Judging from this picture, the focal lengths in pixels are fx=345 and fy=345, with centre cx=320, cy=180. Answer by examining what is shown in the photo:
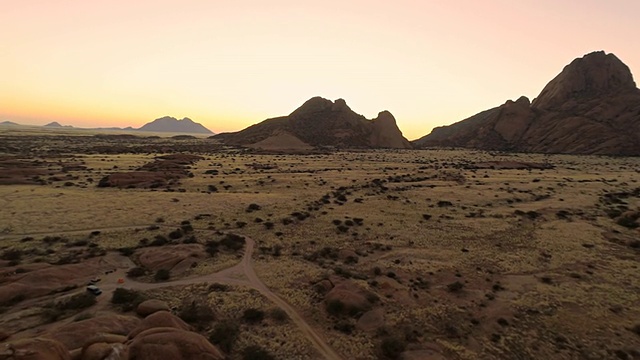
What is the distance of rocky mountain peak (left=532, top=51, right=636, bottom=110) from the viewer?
6683 inches

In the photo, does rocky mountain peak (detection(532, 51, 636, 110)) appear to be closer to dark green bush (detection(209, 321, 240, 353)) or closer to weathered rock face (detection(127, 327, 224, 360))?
dark green bush (detection(209, 321, 240, 353))

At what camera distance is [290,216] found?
41062mm

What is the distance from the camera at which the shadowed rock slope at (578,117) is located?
143125 mm

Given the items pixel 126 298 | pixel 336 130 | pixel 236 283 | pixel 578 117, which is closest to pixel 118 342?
pixel 126 298

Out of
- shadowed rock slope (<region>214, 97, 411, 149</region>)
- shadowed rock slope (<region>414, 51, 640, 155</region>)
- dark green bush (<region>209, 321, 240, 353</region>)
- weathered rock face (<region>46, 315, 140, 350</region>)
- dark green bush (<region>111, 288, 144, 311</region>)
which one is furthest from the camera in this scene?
shadowed rock slope (<region>214, 97, 411, 149</region>)

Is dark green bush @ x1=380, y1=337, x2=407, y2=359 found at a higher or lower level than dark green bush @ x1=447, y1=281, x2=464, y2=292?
lower

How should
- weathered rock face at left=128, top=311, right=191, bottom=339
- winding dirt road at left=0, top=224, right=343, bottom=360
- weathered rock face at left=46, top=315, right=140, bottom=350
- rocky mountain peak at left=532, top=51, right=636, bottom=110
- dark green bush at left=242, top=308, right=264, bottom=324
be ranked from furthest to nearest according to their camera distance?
1. rocky mountain peak at left=532, top=51, right=636, bottom=110
2. dark green bush at left=242, top=308, right=264, bottom=324
3. winding dirt road at left=0, top=224, right=343, bottom=360
4. weathered rock face at left=128, top=311, right=191, bottom=339
5. weathered rock face at left=46, top=315, right=140, bottom=350

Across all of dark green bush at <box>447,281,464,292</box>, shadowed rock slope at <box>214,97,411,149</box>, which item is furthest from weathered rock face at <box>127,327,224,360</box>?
shadowed rock slope at <box>214,97,411,149</box>

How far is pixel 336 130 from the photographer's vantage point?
7234 inches

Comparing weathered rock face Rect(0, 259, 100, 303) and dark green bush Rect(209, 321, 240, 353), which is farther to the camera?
weathered rock face Rect(0, 259, 100, 303)

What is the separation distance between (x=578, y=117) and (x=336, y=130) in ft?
365

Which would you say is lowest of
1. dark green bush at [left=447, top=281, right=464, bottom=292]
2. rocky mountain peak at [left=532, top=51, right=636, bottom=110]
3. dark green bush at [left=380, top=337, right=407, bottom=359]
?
dark green bush at [left=380, top=337, right=407, bottom=359]

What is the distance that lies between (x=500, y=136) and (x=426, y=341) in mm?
191276

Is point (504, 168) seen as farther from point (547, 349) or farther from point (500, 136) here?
point (500, 136)
